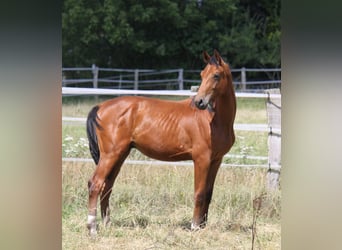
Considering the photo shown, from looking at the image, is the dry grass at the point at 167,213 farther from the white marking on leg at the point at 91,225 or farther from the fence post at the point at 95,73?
the fence post at the point at 95,73

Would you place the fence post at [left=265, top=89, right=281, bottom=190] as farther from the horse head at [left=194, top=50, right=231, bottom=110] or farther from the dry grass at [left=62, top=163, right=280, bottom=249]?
the horse head at [left=194, top=50, right=231, bottom=110]

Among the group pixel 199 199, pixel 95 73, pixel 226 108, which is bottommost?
pixel 199 199

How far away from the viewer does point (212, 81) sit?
2.26 m

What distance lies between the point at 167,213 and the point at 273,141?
0.55 metres

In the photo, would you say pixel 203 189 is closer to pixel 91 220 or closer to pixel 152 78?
pixel 91 220

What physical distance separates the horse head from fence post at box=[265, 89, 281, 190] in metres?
0.37

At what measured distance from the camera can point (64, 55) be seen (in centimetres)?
279

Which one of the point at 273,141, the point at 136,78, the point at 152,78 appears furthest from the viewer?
the point at 136,78

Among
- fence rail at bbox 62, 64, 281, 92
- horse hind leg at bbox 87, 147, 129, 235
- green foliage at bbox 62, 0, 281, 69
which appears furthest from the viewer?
fence rail at bbox 62, 64, 281, 92

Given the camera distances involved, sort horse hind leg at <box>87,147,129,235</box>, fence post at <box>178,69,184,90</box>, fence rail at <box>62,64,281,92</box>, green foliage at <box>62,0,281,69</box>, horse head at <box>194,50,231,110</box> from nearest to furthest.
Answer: horse head at <box>194,50,231,110</box> < horse hind leg at <box>87,147,129,235</box> < green foliage at <box>62,0,281,69</box> < fence post at <box>178,69,184,90</box> < fence rail at <box>62,64,281,92</box>

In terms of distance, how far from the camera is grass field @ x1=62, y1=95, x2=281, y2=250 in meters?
2.34

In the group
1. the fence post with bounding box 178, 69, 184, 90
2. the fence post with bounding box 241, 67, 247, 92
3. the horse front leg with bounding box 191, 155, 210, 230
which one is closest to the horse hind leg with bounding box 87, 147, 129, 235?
the horse front leg with bounding box 191, 155, 210, 230

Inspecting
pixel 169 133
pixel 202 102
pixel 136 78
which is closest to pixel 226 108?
pixel 202 102
